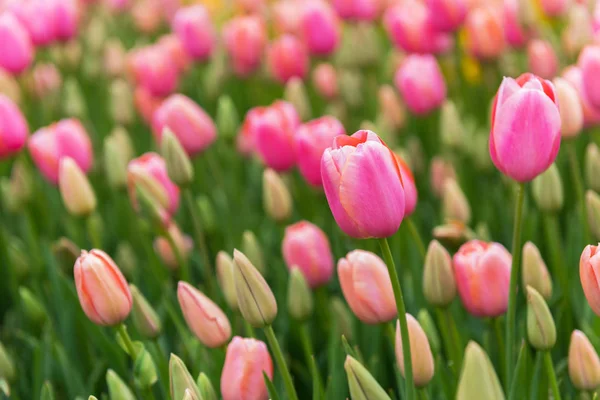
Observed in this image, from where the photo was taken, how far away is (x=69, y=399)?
1.51m

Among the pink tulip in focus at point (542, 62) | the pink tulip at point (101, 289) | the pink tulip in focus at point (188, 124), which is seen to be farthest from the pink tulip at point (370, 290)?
the pink tulip in focus at point (542, 62)

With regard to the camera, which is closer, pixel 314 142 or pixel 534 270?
pixel 534 270

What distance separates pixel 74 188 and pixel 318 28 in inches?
45.4

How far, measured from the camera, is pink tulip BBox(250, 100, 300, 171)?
5.70 feet

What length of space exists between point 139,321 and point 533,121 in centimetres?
72

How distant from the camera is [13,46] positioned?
2.30 metres

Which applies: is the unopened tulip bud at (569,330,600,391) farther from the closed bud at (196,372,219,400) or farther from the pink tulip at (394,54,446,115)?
the pink tulip at (394,54,446,115)

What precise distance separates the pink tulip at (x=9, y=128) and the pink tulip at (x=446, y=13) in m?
1.20

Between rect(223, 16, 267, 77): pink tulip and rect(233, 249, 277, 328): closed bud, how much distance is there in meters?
1.61

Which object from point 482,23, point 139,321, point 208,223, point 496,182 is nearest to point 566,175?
point 496,182

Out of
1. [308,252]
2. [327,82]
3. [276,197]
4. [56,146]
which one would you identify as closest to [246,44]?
[327,82]

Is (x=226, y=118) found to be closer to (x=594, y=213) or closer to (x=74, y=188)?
(x=74, y=188)

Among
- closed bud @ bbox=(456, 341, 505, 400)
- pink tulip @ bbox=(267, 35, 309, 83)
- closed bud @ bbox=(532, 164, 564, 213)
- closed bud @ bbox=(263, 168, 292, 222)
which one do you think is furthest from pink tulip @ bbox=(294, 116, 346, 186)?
pink tulip @ bbox=(267, 35, 309, 83)

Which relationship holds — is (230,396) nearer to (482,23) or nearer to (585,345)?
(585,345)
